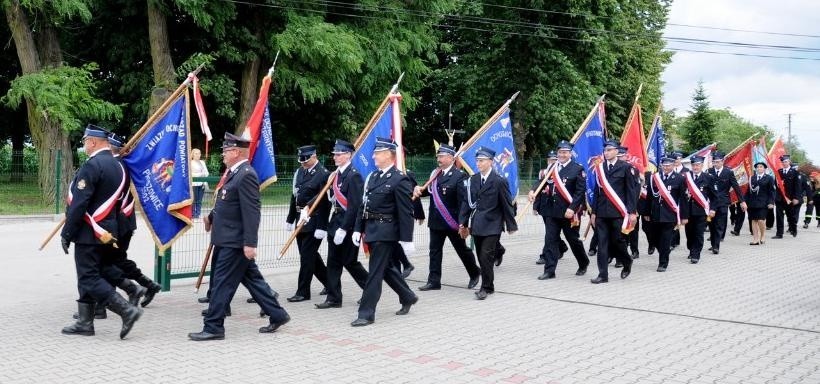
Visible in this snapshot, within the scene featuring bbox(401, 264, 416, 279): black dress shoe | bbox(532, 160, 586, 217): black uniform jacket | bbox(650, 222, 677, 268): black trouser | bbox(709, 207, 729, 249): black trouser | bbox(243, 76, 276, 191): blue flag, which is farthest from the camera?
bbox(709, 207, 729, 249): black trouser

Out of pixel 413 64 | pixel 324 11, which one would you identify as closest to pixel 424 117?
pixel 413 64

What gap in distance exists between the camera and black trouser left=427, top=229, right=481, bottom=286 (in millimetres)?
9852

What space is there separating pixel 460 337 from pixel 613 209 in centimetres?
429

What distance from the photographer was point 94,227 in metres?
6.75

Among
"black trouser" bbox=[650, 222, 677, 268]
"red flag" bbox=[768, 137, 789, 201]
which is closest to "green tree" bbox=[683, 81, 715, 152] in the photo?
"red flag" bbox=[768, 137, 789, 201]

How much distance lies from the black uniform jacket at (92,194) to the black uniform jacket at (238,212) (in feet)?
3.14

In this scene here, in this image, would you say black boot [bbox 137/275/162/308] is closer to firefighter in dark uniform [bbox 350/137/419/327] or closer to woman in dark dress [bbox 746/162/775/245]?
firefighter in dark uniform [bbox 350/137/419/327]

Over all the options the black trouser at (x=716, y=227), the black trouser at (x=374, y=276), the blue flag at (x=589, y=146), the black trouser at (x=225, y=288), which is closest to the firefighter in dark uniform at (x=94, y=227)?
the black trouser at (x=225, y=288)

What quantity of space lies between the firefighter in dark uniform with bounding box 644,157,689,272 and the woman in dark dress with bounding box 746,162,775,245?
430 centimetres

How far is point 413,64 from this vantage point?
96.7ft

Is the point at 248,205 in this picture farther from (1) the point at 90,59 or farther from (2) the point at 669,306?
(1) the point at 90,59

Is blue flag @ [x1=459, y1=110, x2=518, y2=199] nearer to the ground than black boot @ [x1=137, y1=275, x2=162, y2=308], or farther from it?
farther from it

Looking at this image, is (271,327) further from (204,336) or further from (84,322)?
(84,322)

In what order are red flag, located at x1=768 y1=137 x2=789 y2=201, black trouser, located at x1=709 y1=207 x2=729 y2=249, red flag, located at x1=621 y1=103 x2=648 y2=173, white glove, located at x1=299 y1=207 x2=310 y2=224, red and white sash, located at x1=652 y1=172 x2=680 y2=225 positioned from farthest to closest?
red flag, located at x1=768 y1=137 x2=789 y2=201 < black trouser, located at x1=709 y1=207 x2=729 y2=249 < red flag, located at x1=621 y1=103 x2=648 y2=173 < red and white sash, located at x1=652 y1=172 x2=680 y2=225 < white glove, located at x1=299 y1=207 x2=310 y2=224
